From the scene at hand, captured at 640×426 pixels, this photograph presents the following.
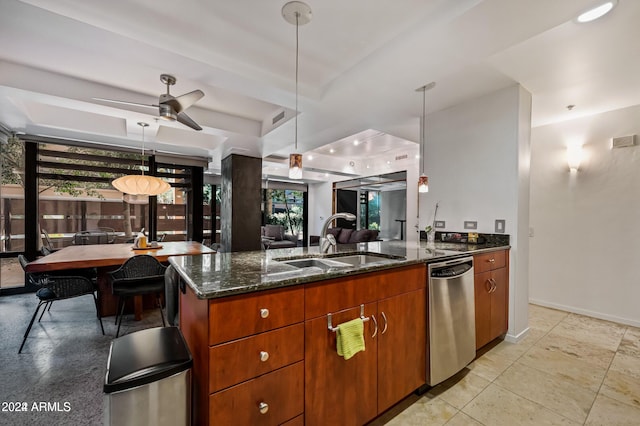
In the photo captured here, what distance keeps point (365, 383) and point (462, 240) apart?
2.13 m

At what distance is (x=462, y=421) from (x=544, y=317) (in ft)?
8.35

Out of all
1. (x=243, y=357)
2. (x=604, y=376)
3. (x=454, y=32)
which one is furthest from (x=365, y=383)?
(x=454, y=32)

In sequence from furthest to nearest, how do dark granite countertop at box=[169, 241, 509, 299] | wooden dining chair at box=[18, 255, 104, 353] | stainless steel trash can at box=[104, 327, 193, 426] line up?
wooden dining chair at box=[18, 255, 104, 353] → dark granite countertop at box=[169, 241, 509, 299] → stainless steel trash can at box=[104, 327, 193, 426]

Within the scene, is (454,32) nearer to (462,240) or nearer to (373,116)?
(373,116)

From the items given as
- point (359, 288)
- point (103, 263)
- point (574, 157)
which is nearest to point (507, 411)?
point (359, 288)

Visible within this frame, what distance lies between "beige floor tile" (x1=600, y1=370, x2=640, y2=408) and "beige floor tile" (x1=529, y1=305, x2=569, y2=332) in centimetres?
86

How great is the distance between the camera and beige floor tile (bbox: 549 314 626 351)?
2.68 meters

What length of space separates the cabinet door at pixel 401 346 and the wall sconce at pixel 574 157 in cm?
313

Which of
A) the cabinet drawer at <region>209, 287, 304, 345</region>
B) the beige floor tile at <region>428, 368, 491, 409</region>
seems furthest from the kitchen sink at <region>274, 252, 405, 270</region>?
the beige floor tile at <region>428, 368, 491, 409</region>

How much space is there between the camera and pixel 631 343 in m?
2.63

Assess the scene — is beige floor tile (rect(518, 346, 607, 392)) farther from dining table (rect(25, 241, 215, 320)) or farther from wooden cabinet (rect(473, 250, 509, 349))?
dining table (rect(25, 241, 215, 320))

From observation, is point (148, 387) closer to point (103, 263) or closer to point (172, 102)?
point (172, 102)

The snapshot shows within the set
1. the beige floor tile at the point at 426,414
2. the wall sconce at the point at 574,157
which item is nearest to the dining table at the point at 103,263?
the beige floor tile at the point at 426,414

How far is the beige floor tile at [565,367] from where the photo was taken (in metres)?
2.05
